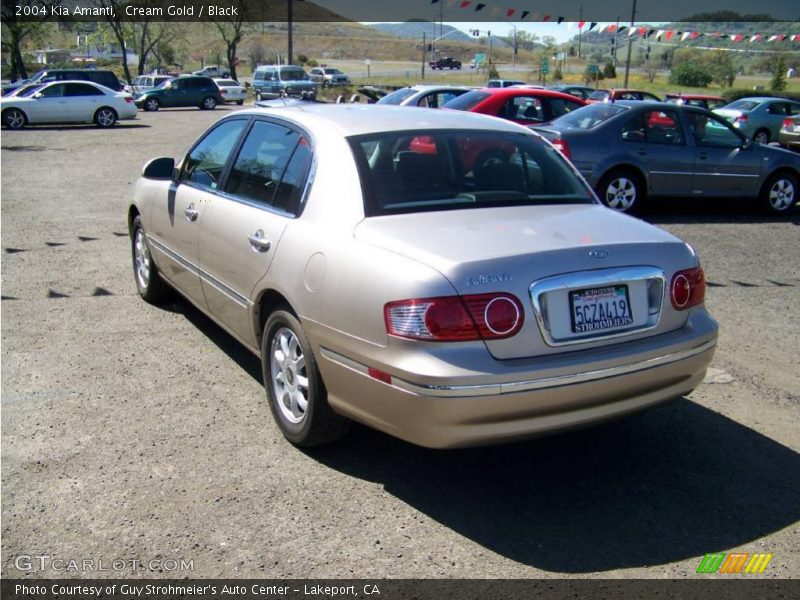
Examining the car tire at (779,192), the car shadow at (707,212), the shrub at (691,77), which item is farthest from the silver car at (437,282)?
the shrub at (691,77)

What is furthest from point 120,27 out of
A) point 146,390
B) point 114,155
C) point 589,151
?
point 146,390

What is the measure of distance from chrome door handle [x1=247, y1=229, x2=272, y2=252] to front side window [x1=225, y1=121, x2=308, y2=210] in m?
0.19

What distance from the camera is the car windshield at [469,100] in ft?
42.4

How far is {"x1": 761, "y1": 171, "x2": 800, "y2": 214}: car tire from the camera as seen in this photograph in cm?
1134

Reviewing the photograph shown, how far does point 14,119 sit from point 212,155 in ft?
75.2

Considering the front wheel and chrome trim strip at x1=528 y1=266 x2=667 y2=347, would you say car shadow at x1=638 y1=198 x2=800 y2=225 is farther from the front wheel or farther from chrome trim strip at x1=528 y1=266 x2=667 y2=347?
the front wheel

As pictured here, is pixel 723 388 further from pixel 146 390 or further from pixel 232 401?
pixel 146 390

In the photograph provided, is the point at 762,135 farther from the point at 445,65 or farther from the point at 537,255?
the point at 445,65

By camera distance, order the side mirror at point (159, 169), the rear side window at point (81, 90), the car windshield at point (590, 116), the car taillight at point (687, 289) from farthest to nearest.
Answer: the rear side window at point (81, 90) → the car windshield at point (590, 116) → the side mirror at point (159, 169) → the car taillight at point (687, 289)

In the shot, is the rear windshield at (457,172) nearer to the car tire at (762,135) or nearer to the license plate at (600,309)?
the license plate at (600,309)

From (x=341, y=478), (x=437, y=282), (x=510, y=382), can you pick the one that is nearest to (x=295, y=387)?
(x=341, y=478)

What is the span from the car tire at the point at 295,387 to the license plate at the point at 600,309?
47.6 inches

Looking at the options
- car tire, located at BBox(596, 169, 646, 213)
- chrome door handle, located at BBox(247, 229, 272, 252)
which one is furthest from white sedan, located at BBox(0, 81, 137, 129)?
chrome door handle, located at BBox(247, 229, 272, 252)

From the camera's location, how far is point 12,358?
531cm
